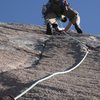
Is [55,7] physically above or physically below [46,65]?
above

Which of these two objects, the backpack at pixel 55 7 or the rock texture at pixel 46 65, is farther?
the backpack at pixel 55 7

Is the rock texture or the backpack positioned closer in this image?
the rock texture

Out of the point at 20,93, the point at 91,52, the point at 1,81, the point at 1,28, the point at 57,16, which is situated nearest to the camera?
the point at 20,93

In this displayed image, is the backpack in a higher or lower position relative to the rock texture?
higher

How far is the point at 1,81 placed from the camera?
6.17 m

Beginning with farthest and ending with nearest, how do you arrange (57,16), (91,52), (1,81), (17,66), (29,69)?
(57,16) → (91,52) → (17,66) → (29,69) → (1,81)

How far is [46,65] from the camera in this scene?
7.18 meters

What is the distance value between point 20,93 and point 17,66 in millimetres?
1619

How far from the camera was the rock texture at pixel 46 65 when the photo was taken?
575 centimetres

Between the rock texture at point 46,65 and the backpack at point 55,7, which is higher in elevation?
the backpack at point 55,7

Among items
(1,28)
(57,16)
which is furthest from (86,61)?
(57,16)

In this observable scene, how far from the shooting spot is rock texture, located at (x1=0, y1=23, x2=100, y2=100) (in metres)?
5.75

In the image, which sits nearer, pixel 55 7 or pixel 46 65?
pixel 46 65

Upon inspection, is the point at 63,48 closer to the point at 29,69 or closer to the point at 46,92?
the point at 29,69
